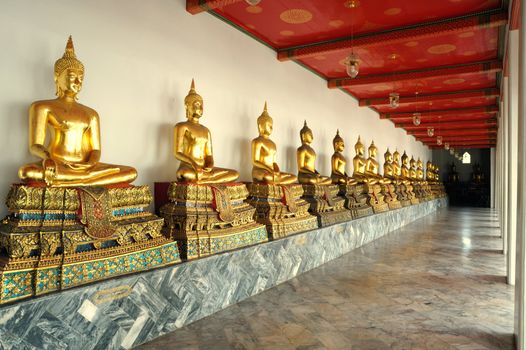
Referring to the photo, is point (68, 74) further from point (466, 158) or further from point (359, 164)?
point (466, 158)

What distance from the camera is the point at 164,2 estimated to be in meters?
4.27

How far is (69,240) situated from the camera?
2.69 metres

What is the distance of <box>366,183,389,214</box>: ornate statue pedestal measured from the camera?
849cm

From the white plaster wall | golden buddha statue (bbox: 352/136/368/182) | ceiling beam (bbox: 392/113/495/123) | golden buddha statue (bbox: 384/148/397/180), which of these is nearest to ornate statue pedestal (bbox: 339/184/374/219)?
golden buddha statue (bbox: 352/136/368/182)

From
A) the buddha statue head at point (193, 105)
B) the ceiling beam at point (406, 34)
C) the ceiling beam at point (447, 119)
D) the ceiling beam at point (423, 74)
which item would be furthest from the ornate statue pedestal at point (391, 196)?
the buddha statue head at point (193, 105)

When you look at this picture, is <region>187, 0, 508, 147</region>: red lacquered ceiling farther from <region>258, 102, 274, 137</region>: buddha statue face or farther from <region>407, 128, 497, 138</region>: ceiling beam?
<region>407, 128, 497, 138</region>: ceiling beam

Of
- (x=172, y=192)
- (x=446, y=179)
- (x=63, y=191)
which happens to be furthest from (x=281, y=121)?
(x=446, y=179)

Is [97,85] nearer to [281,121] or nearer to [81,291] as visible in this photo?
[81,291]

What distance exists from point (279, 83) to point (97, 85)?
10.9 feet

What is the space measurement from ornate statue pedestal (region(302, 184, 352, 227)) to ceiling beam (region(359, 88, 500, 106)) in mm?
3948

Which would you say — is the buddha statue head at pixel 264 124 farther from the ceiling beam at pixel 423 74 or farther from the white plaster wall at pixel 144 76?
the ceiling beam at pixel 423 74

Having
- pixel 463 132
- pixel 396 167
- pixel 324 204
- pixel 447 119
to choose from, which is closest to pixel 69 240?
pixel 324 204

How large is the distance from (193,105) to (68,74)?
1.37 meters

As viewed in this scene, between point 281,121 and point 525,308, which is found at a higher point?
point 281,121
